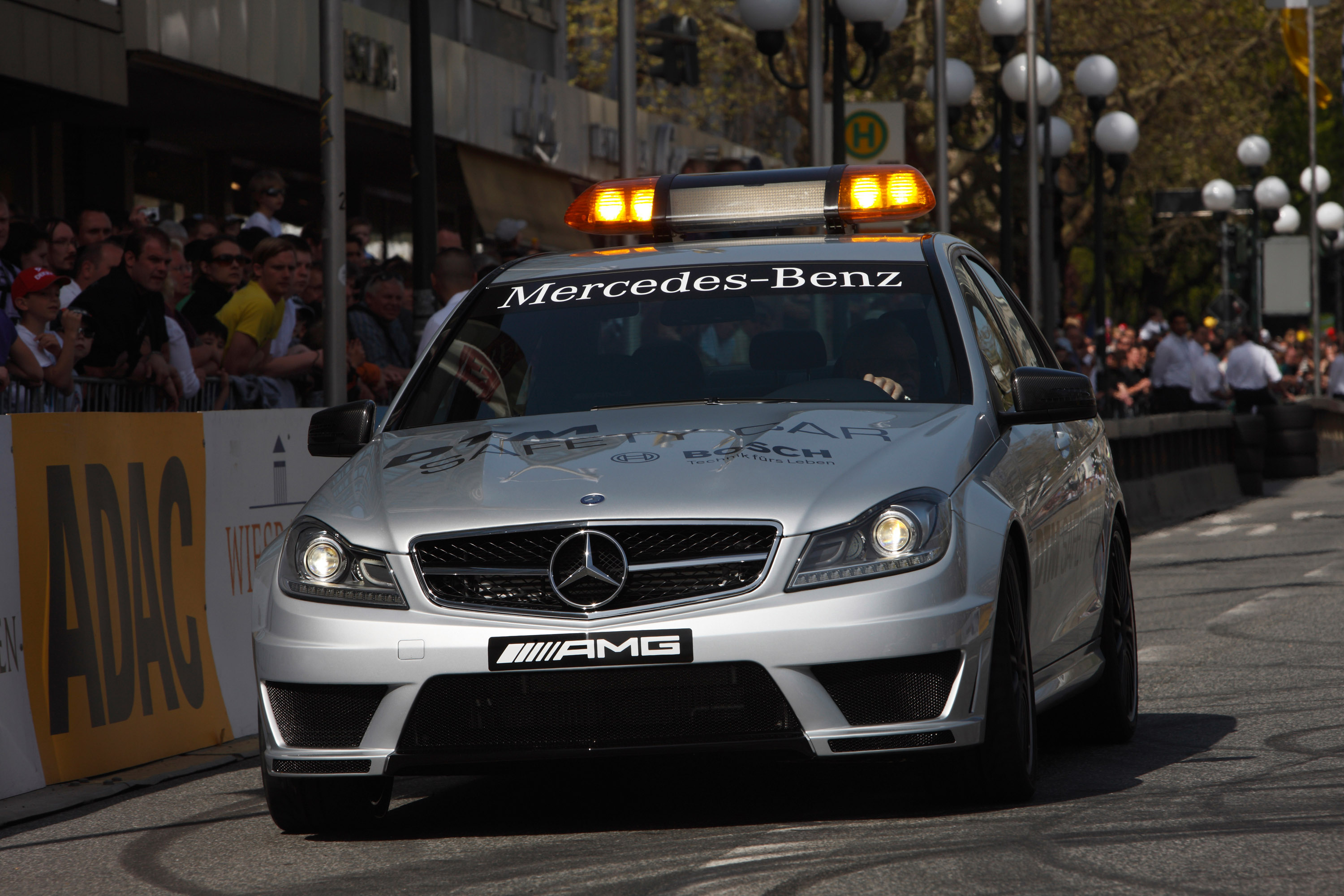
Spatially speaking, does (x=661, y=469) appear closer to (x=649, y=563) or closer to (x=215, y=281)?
(x=649, y=563)

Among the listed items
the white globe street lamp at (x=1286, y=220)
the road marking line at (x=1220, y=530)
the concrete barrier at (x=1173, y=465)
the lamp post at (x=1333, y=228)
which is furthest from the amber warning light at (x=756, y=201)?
the white globe street lamp at (x=1286, y=220)

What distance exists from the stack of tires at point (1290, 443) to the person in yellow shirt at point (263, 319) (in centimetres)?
2005

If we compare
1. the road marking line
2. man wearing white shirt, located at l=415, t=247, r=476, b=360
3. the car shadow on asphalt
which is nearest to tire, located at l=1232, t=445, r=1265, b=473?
the road marking line

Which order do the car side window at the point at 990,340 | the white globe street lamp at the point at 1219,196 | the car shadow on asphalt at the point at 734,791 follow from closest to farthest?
the car shadow on asphalt at the point at 734,791, the car side window at the point at 990,340, the white globe street lamp at the point at 1219,196

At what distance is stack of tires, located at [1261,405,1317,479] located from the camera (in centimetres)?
3011

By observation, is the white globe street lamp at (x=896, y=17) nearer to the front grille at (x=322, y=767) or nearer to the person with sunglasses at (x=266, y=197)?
the person with sunglasses at (x=266, y=197)

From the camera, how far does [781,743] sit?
580cm

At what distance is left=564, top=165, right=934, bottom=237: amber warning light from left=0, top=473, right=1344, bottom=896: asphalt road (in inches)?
83.5

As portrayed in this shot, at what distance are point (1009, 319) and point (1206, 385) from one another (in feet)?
78.8

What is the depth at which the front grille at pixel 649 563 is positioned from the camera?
5.76 m

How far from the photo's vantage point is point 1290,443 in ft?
100.0

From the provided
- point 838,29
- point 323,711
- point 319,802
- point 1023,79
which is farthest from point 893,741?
point 1023,79

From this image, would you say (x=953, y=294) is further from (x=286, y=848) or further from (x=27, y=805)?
(x=27, y=805)

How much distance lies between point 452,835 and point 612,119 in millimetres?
26970
